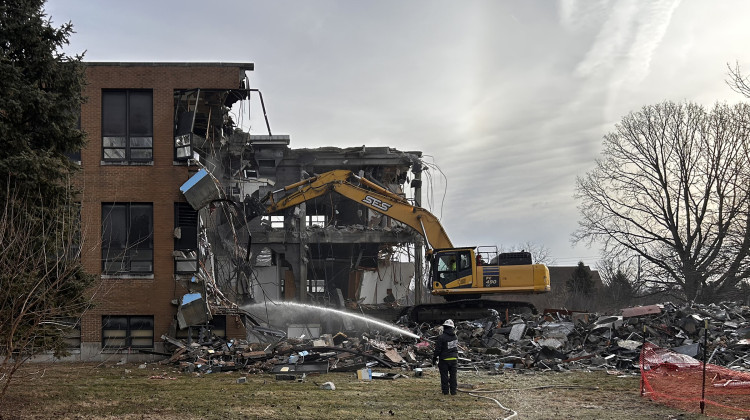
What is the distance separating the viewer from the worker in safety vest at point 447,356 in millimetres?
14758

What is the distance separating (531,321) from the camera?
2617 centimetres

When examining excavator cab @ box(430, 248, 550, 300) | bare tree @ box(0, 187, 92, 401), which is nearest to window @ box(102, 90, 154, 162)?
bare tree @ box(0, 187, 92, 401)

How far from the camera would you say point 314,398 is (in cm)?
1423

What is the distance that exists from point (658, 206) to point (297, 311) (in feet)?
79.0

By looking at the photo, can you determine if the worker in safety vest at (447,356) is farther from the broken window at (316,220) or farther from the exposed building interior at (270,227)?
the broken window at (316,220)

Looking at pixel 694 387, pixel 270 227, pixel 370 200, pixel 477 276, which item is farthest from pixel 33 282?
pixel 270 227

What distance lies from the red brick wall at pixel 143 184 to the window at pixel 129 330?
0.22 metres

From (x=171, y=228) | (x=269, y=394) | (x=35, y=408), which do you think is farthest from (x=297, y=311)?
(x=35, y=408)

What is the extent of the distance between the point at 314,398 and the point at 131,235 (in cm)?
1207

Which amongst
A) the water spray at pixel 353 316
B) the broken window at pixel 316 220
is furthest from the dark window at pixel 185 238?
the broken window at pixel 316 220

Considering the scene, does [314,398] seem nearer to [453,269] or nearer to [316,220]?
[453,269]

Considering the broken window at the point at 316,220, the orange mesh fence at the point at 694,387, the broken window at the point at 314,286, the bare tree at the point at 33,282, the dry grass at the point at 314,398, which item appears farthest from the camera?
the broken window at the point at 316,220

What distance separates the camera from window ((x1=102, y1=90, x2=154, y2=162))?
23812mm

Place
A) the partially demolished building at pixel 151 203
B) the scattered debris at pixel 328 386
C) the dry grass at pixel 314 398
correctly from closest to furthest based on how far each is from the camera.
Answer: the dry grass at pixel 314 398
the scattered debris at pixel 328 386
the partially demolished building at pixel 151 203
